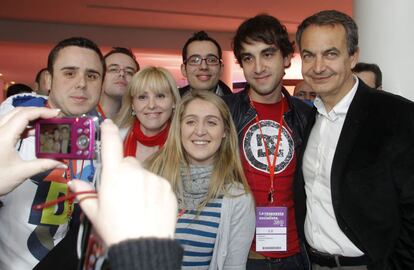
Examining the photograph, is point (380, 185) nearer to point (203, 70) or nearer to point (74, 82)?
point (74, 82)

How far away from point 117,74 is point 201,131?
134cm

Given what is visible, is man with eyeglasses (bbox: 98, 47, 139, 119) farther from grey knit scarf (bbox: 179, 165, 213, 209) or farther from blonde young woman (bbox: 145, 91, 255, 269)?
grey knit scarf (bbox: 179, 165, 213, 209)

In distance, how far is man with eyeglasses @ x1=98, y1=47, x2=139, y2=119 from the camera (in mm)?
3090

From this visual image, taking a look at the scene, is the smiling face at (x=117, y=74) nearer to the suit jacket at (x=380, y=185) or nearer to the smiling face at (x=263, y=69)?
the smiling face at (x=263, y=69)

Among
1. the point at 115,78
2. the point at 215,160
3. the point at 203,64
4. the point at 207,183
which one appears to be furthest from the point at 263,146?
the point at 115,78

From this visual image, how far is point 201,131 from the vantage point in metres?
2.04

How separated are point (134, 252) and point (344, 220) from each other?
4.10 ft

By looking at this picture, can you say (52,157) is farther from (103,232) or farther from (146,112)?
(146,112)

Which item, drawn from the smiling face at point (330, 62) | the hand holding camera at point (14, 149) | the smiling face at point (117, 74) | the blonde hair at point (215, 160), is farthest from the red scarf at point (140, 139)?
the hand holding camera at point (14, 149)

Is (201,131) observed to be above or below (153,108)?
below

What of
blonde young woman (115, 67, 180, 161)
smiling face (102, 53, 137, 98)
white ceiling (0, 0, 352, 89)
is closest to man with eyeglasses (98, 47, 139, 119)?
smiling face (102, 53, 137, 98)

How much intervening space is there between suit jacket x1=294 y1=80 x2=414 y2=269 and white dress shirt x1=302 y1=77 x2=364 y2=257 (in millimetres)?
82

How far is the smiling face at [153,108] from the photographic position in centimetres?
243

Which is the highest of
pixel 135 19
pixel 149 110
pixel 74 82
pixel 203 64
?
pixel 135 19
